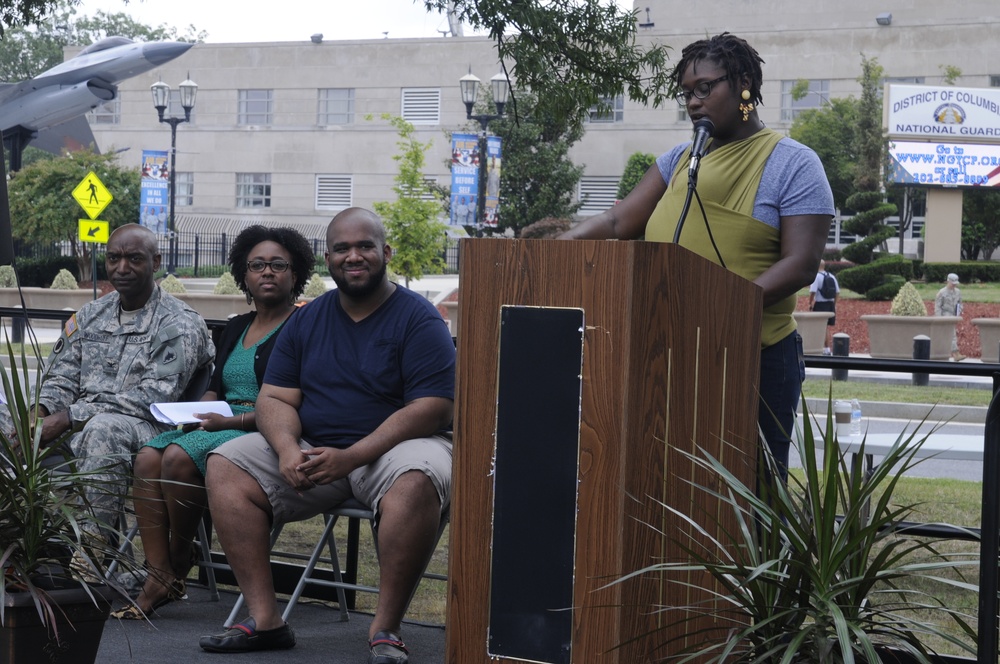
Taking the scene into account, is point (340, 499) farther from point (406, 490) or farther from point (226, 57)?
point (226, 57)

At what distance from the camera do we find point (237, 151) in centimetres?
5594

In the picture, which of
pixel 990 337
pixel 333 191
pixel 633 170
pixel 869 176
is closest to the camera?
pixel 990 337

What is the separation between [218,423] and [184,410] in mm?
164

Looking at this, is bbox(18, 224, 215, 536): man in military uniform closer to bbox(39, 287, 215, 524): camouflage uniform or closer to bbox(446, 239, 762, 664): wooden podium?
bbox(39, 287, 215, 524): camouflage uniform

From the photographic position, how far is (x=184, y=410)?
4.83 meters

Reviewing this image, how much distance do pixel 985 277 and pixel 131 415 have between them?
36373 mm

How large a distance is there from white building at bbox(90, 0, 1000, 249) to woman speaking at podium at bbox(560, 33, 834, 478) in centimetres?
4654

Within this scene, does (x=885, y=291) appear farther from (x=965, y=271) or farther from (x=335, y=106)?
(x=335, y=106)

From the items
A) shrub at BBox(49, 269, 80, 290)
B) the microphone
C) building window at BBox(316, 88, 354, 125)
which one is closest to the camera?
A: the microphone

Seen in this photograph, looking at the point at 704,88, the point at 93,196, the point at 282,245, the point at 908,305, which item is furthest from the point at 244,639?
the point at 93,196

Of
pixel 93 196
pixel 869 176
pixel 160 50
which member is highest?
pixel 160 50

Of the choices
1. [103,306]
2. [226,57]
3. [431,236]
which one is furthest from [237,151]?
[103,306]

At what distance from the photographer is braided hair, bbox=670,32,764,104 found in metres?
3.37

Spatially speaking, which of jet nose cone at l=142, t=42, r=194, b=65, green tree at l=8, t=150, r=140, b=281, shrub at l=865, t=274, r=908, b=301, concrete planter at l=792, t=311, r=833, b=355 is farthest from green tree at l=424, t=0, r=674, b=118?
jet nose cone at l=142, t=42, r=194, b=65
